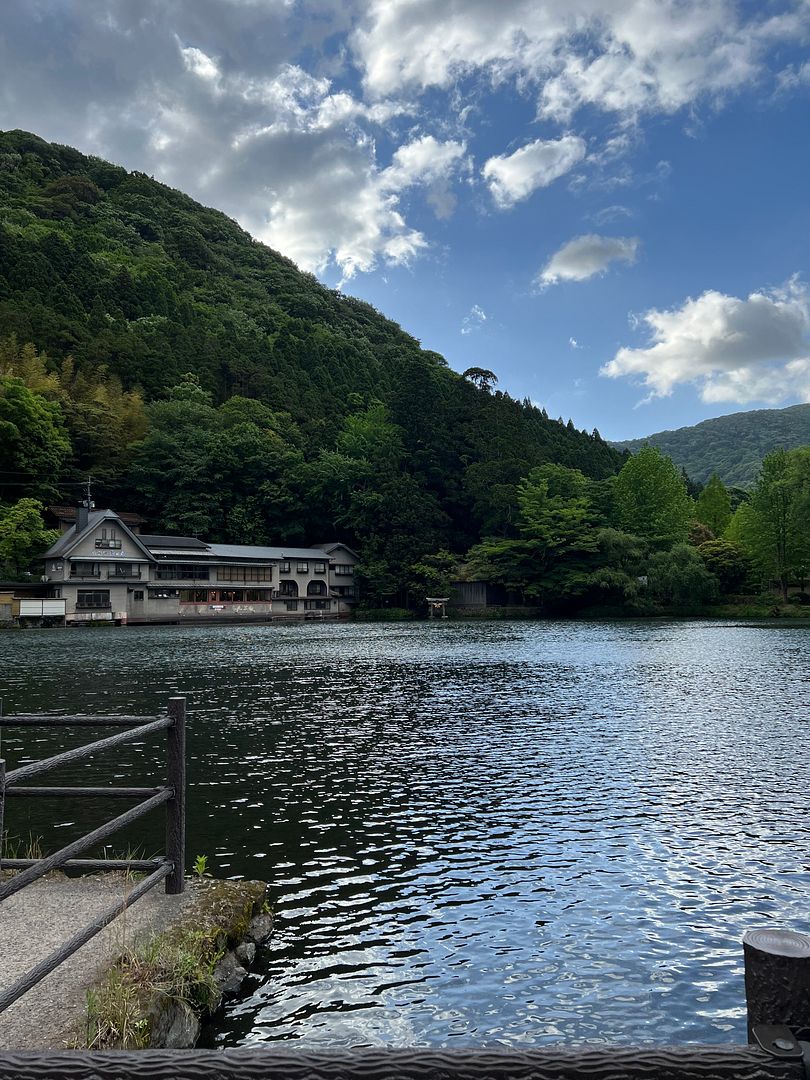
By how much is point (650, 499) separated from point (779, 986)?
7425cm

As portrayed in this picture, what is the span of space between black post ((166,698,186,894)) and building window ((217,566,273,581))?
2581 inches

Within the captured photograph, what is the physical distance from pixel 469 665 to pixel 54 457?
53381 millimetres

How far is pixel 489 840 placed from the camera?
9227mm

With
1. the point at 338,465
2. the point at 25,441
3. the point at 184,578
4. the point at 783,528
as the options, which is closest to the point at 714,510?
the point at 783,528

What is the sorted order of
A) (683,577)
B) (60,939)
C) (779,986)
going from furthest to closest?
(683,577) < (60,939) < (779,986)

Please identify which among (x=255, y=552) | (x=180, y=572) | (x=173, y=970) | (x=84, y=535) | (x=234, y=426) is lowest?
(x=173, y=970)

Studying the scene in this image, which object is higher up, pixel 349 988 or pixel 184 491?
pixel 184 491

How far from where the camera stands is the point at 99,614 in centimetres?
6047

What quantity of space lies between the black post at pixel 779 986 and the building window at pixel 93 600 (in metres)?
64.0

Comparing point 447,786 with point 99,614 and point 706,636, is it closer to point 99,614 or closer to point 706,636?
point 706,636

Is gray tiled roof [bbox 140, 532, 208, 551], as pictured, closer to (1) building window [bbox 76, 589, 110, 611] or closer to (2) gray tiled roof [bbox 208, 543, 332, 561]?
(2) gray tiled roof [bbox 208, 543, 332, 561]

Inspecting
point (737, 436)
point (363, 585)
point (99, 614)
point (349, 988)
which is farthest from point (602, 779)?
point (737, 436)

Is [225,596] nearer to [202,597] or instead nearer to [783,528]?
[202,597]

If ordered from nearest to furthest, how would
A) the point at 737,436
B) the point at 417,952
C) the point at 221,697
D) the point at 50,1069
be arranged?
the point at 50,1069 → the point at 417,952 → the point at 221,697 → the point at 737,436
